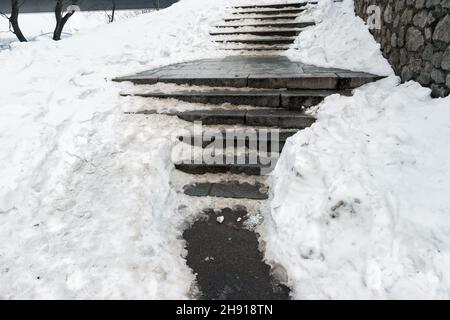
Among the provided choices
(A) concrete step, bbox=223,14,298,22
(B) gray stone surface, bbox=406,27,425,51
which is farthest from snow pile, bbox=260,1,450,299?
(A) concrete step, bbox=223,14,298,22

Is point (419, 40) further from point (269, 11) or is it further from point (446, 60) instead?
point (269, 11)

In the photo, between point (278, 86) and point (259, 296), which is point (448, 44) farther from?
point (259, 296)

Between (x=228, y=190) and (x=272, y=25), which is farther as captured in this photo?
(x=272, y=25)

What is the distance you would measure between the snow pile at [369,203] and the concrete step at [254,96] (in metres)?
0.65

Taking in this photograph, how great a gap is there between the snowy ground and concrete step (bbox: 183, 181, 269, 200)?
179 millimetres

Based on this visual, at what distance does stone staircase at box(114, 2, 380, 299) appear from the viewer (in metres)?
2.58

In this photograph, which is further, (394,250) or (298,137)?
(298,137)

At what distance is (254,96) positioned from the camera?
4.29 m

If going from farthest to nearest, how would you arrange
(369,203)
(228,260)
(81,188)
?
(81,188) < (228,260) < (369,203)

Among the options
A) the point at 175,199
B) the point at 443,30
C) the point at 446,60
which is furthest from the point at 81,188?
the point at 443,30

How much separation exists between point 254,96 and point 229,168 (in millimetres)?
1199

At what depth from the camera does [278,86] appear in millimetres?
4508

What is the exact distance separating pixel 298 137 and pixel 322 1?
5851mm

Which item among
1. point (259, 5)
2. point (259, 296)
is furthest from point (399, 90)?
point (259, 5)
